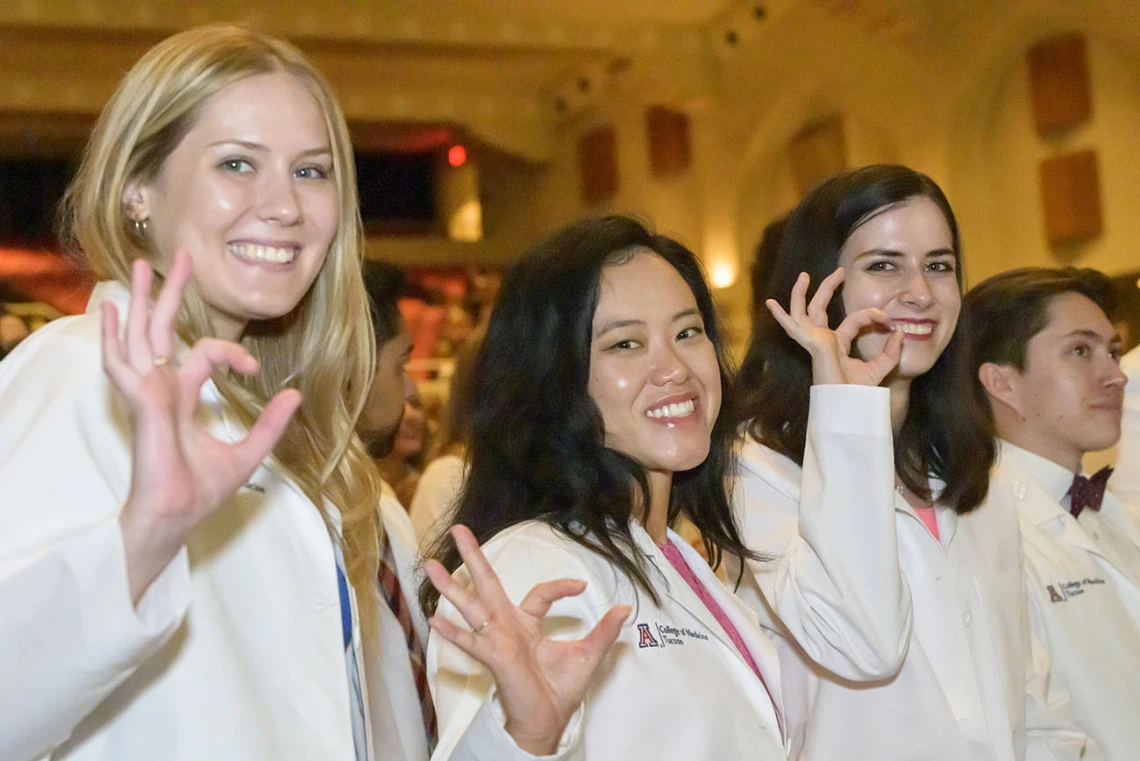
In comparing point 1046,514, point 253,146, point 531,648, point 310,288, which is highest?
point 253,146

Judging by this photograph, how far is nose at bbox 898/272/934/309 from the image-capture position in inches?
105

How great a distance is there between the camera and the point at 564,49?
1112 centimetres

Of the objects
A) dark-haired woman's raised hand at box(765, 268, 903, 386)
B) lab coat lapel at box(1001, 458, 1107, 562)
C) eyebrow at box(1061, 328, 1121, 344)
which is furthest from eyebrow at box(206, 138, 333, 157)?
→ eyebrow at box(1061, 328, 1121, 344)

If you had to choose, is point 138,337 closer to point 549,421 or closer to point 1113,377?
point 549,421

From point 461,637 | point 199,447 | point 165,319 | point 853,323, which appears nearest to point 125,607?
point 199,447

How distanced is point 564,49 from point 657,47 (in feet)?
2.72

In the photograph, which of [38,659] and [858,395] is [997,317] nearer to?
[858,395]

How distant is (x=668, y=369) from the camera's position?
88.1 inches

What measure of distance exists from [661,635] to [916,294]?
1.01 m

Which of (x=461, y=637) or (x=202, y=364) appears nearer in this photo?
(x=202, y=364)

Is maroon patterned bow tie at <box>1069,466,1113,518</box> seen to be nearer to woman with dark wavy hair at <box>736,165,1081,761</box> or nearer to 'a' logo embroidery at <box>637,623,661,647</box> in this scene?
woman with dark wavy hair at <box>736,165,1081,761</box>

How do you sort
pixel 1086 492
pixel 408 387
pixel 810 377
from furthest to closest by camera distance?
pixel 408 387
pixel 1086 492
pixel 810 377

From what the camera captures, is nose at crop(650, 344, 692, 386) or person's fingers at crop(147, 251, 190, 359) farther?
nose at crop(650, 344, 692, 386)

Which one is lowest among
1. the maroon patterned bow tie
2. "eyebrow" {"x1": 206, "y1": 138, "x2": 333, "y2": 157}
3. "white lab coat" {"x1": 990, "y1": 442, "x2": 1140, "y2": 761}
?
"white lab coat" {"x1": 990, "y1": 442, "x2": 1140, "y2": 761}
